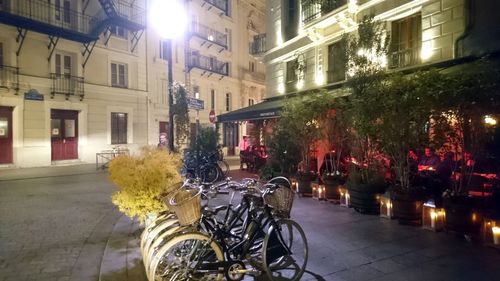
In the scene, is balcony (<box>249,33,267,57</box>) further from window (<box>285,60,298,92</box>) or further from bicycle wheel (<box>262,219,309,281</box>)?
bicycle wheel (<box>262,219,309,281</box>)

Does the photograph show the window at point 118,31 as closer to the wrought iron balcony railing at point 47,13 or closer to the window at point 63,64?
the wrought iron balcony railing at point 47,13

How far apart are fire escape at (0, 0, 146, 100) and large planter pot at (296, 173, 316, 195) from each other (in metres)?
14.7

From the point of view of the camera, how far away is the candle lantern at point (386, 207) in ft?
21.5

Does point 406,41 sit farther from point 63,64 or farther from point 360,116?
point 63,64

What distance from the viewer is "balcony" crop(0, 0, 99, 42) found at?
15773 mm

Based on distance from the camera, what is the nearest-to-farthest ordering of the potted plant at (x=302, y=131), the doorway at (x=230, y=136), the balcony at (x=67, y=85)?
the potted plant at (x=302, y=131)
the balcony at (x=67, y=85)
the doorway at (x=230, y=136)

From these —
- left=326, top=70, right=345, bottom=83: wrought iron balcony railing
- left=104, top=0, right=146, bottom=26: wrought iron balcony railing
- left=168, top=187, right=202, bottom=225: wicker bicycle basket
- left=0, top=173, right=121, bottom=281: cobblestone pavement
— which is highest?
left=104, top=0, right=146, bottom=26: wrought iron balcony railing

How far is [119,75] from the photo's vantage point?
21500mm

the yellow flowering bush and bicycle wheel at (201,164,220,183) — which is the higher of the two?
the yellow flowering bush

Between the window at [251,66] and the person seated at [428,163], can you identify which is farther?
the window at [251,66]

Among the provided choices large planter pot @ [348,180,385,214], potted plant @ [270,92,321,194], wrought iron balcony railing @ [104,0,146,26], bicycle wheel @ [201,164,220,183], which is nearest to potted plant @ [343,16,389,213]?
large planter pot @ [348,180,385,214]

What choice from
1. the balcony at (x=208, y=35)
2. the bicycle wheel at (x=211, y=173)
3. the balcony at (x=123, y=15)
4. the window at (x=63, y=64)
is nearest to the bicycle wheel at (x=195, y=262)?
the bicycle wheel at (x=211, y=173)

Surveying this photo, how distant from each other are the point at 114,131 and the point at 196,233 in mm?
19360

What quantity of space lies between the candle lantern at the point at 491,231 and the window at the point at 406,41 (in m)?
6.03
